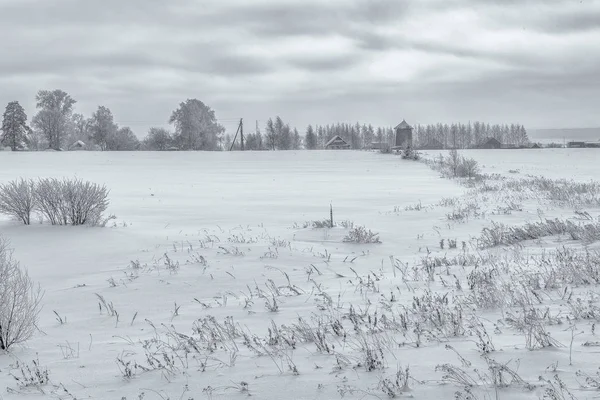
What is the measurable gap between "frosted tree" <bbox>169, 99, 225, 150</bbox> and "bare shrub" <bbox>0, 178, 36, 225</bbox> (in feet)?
222

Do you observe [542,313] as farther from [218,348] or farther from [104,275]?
[104,275]

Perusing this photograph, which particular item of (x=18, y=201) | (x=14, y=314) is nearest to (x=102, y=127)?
(x=18, y=201)

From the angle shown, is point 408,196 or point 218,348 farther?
point 408,196

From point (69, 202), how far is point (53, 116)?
6743 centimetres

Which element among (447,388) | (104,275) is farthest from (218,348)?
(104,275)

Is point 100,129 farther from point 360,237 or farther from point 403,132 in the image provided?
point 360,237

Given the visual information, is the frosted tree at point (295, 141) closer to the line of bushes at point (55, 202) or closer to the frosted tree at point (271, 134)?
the frosted tree at point (271, 134)

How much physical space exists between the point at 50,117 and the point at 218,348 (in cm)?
7710

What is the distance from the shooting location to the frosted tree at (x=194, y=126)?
80.1 metres

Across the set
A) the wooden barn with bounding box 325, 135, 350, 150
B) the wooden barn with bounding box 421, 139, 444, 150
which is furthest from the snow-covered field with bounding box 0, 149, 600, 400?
the wooden barn with bounding box 421, 139, 444, 150

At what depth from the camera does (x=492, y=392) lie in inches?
137

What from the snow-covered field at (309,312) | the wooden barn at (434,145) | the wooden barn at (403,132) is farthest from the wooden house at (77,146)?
the snow-covered field at (309,312)

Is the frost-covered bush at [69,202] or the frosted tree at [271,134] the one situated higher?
the frosted tree at [271,134]

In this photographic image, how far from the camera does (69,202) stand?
43.4ft
